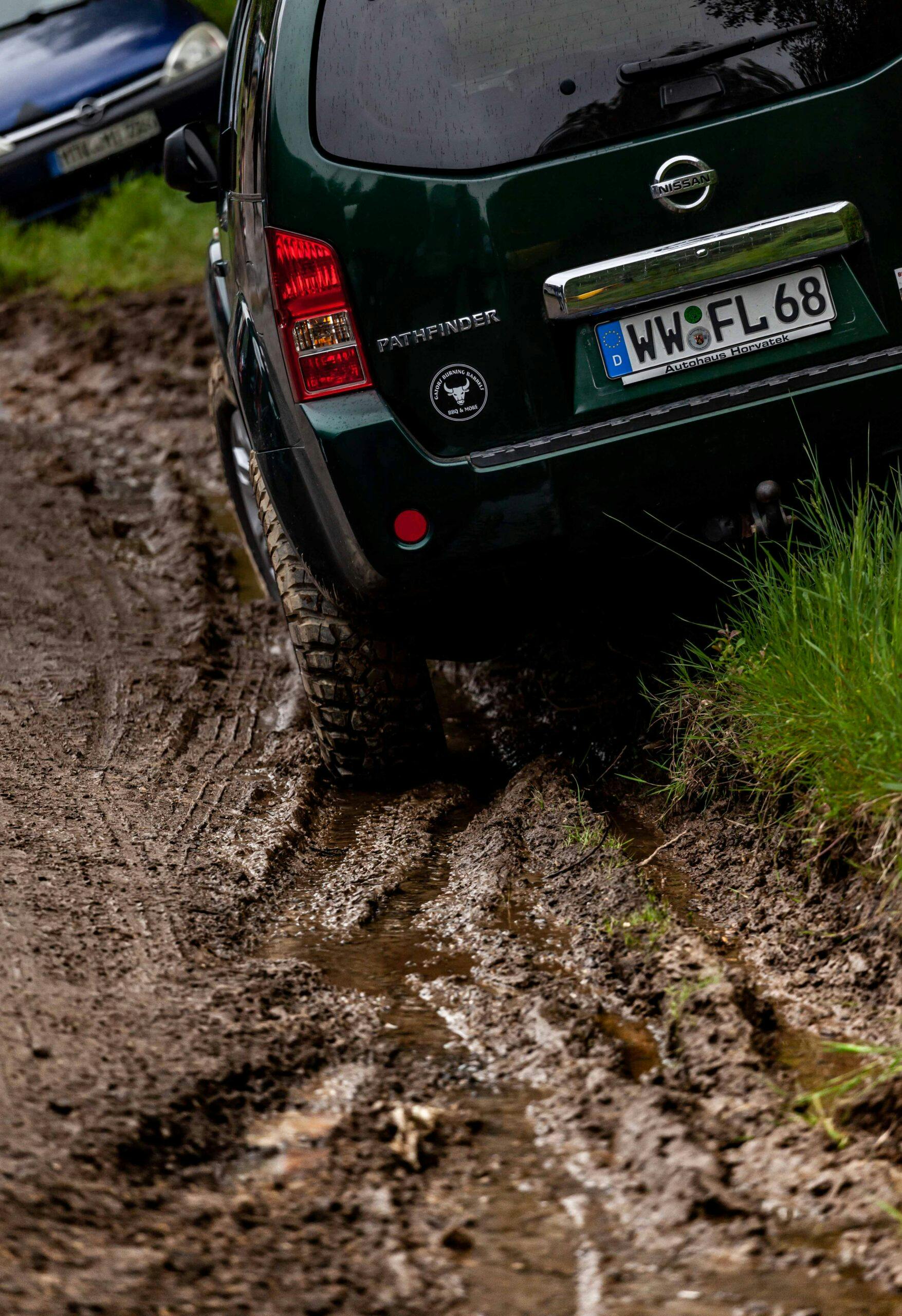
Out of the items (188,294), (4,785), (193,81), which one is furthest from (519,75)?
(193,81)

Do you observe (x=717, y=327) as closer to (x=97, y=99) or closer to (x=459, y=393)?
(x=459, y=393)

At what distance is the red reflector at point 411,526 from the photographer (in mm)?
2918

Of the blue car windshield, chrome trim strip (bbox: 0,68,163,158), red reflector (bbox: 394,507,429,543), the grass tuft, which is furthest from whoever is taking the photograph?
the blue car windshield

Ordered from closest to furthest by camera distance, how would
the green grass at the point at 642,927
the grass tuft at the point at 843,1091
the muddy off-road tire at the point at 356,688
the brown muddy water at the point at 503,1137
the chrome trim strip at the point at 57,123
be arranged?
the brown muddy water at the point at 503,1137
the grass tuft at the point at 843,1091
the green grass at the point at 642,927
the muddy off-road tire at the point at 356,688
the chrome trim strip at the point at 57,123

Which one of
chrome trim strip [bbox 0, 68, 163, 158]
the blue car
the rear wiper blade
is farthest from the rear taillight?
chrome trim strip [bbox 0, 68, 163, 158]

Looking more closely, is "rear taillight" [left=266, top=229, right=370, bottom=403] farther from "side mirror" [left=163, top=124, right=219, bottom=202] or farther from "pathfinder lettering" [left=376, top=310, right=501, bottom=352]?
"side mirror" [left=163, top=124, right=219, bottom=202]

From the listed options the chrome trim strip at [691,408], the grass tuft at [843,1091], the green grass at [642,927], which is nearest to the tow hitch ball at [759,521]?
the chrome trim strip at [691,408]

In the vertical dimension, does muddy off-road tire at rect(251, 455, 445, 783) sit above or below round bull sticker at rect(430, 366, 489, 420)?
below

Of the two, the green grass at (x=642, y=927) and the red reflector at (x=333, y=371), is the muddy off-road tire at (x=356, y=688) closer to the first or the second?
the red reflector at (x=333, y=371)

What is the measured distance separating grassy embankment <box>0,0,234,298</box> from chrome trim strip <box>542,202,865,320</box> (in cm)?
679

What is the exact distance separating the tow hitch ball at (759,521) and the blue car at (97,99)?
7.16 m

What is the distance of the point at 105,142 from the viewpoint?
9094mm

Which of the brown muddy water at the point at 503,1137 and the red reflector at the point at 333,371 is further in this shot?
the red reflector at the point at 333,371

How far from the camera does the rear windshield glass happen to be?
9.21 ft
